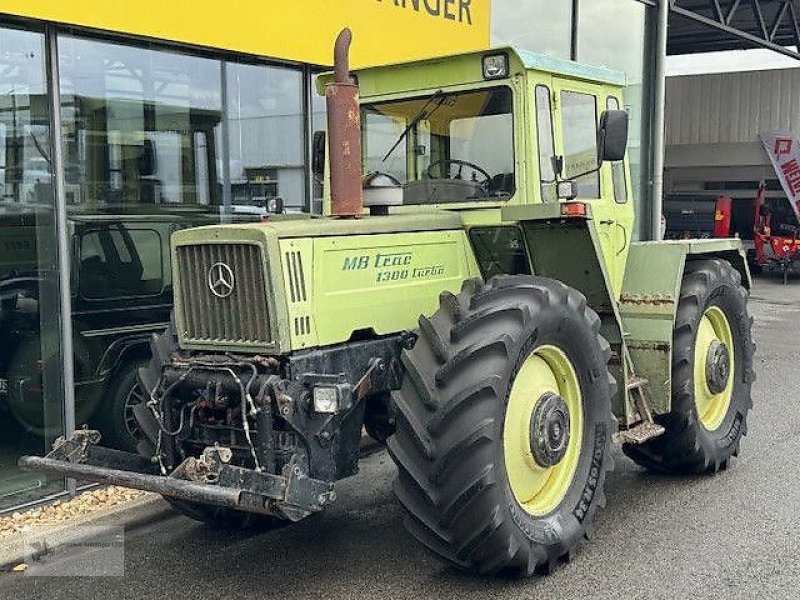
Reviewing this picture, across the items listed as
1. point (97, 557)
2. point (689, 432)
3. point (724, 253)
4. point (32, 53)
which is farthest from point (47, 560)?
point (724, 253)

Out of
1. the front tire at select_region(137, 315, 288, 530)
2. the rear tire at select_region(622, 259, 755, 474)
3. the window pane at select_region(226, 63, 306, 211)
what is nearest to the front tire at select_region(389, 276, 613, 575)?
the rear tire at select_region(622, 259, 755, 474)

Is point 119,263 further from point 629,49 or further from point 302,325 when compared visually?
point 629,49

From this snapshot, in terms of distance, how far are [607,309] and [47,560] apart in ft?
11.0

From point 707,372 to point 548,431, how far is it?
2.02 metres

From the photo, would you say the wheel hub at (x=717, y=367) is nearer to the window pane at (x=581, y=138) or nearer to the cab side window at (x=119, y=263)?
the window pane at (x=581, y=138)

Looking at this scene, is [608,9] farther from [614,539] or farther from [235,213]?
[614,539]

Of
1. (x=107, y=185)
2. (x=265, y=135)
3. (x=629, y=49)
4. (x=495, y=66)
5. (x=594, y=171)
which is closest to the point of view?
(x=495, y=66)

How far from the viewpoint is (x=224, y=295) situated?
415 centimetres

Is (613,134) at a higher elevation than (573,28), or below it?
below

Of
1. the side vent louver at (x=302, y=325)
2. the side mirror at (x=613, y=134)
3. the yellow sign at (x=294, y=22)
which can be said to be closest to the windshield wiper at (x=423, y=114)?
the yellow sign at (x=294, y=22)

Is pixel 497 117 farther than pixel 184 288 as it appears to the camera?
Yes

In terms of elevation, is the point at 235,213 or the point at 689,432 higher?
the point at 235,213

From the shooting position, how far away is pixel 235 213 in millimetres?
7004

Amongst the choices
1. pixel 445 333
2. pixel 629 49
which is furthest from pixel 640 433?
pixel 629 49
